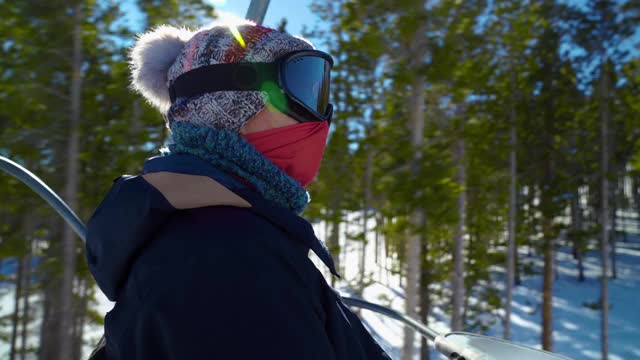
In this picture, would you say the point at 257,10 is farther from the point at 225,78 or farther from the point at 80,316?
the point at 80,316

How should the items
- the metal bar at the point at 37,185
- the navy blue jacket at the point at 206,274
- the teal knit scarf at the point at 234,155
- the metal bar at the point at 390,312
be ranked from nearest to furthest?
the navy blue jacket at the point at 206,274
the teal knit scarf at the point at 234,155
the metal bar at the point at 37,185
the metal bar at the point at 390,312

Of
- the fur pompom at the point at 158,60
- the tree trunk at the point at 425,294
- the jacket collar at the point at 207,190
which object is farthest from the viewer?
the tree trunk at the point at 425,294

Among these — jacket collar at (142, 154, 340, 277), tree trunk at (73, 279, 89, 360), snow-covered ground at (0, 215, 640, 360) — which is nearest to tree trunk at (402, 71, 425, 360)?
snow-covered ground at (0, 215, 640, 360)

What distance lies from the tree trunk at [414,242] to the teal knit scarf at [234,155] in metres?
10.3

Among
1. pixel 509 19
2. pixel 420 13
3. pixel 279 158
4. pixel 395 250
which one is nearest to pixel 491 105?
pixel 509 19

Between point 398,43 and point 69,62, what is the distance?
24.1 ft

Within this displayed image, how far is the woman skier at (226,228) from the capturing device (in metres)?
0.74

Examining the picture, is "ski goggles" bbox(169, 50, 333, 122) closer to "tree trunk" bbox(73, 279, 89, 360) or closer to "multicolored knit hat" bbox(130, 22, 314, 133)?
"multicolored knit hat" bbox(130, 22, 314, 133)


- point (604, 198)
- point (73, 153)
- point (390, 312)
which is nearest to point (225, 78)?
point (390, 312)

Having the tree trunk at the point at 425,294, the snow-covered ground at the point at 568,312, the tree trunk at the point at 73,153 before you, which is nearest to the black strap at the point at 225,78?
the tree trunk at the point at 73,153

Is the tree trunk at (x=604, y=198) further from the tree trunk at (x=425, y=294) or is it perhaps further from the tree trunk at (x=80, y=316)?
the tree trunk at (x=80, y=316)

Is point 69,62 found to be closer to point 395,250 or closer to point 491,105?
point 395,250

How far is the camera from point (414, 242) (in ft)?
37.1

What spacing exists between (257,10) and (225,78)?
5.02ft
